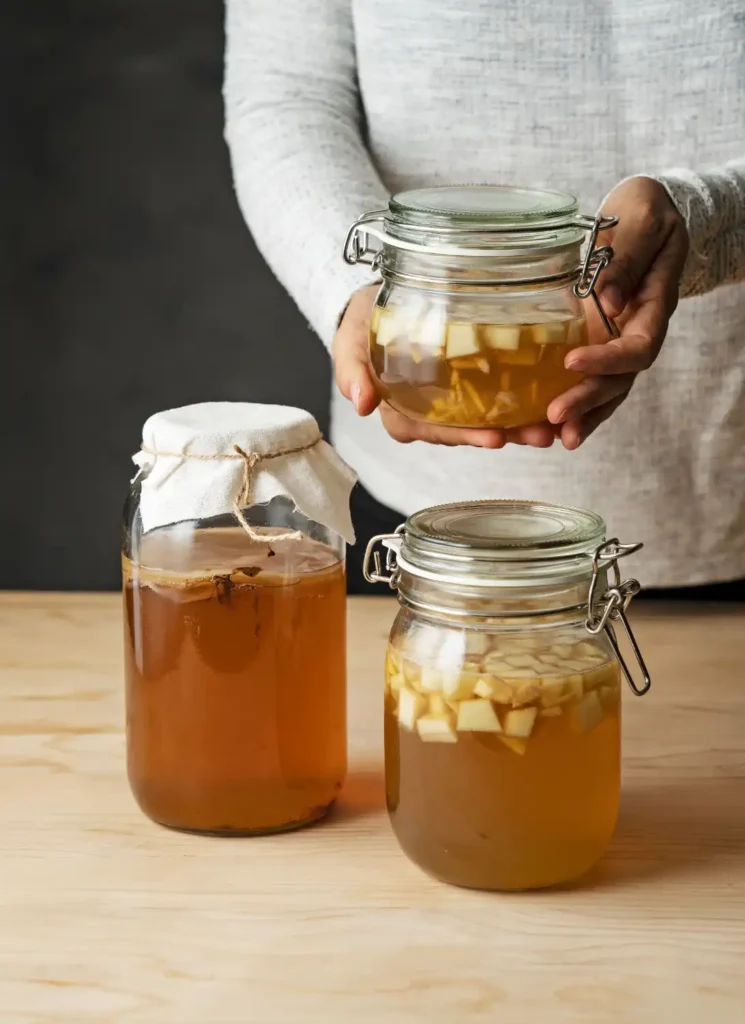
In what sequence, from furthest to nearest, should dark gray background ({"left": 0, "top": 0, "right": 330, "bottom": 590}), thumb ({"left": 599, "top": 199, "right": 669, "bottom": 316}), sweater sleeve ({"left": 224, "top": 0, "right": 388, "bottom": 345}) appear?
dark gray background ({"left": 0, "top": 0, "right": 330, "bottom": 590}) → sweater sleeve ({"left": 224, "top": 0, "right": 388, "bottom": 345}) → thumb ({"left": 599, "top": 199, "right": 669, "bottom": 316})

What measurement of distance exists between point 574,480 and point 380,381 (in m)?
0.52

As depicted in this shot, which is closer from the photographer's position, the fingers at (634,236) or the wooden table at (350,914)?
the wooden table at (350,914)

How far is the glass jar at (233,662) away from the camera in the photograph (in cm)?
71

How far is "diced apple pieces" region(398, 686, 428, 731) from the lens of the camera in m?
0.66

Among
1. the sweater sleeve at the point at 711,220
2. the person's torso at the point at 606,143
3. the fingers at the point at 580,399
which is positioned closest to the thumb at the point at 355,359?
the fingers at the point at 580,399

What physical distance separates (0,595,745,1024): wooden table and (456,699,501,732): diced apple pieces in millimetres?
95

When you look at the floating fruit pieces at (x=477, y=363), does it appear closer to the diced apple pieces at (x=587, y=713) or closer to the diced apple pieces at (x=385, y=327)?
the diced apple pieces at (x=385, y=327)

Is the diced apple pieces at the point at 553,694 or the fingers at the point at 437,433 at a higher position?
the fingers at the point at 437,433

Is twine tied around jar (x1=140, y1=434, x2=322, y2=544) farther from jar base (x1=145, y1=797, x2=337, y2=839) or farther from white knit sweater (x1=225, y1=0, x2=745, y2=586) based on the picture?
white knit sweater (x1=225, y1=0, x2=745, y2=586)

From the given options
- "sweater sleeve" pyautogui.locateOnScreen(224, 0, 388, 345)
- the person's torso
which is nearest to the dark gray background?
"sweater sleeve" pyautogui.locateOnScreen(224, 0, 388, 345)

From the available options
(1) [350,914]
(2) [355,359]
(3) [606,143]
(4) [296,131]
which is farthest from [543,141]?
(1) [350,914]

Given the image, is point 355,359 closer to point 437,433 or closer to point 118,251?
Result: point 437,433

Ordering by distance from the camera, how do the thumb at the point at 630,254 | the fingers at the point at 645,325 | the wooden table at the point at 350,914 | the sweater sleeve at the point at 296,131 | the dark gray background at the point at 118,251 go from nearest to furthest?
the wooden table at the point at 350,914 → the fingers at the point at 645,325 → the thumb at the point at 630,254 → the sweater sleeve at the point at 296,131 → the dark gray background at the point at 118,251

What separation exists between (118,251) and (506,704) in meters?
0.93
